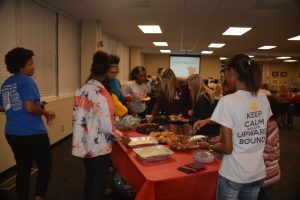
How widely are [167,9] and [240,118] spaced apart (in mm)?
3473

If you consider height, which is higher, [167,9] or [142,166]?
[167,9]

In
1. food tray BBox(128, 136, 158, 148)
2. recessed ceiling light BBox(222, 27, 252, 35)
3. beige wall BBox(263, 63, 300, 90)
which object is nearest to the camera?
food tray BBox(128, 136, 158, 148)

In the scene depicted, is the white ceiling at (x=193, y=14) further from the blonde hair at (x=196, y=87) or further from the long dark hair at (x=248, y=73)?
the long dark hair at (x=248, y=73)

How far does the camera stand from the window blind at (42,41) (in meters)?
3.57

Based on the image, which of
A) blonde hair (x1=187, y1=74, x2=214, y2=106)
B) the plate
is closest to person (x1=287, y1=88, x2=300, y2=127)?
blonde hair (x1=187, y1=74, x2=214, y2=106)

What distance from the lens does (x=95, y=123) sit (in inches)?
68.7

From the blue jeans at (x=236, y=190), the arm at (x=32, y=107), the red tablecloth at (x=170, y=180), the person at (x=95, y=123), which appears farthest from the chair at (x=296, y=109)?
the arm at (x=32, y=107)

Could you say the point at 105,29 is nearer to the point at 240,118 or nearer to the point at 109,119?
the point at 109,119

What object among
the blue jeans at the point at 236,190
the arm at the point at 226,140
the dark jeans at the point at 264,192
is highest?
the arm at the point at 226,140

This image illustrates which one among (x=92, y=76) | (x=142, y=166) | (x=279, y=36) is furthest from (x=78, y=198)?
(x=279, y=36)

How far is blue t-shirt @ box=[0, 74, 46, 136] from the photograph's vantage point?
1.97m

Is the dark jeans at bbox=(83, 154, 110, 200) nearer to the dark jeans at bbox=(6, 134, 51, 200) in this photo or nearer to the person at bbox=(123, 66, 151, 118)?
the dark jeans at bbox=(6, 134, 51, 200)

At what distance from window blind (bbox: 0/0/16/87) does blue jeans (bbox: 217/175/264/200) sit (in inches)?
114

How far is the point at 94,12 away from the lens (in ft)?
15.4
